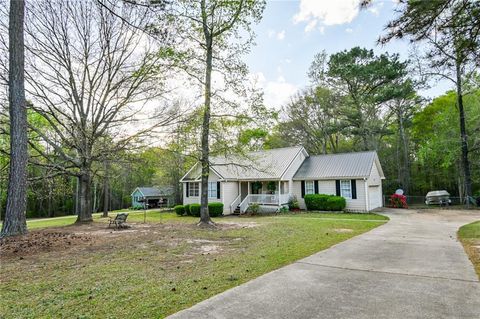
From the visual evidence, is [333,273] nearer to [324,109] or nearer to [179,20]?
[179,20]

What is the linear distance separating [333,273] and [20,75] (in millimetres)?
10211

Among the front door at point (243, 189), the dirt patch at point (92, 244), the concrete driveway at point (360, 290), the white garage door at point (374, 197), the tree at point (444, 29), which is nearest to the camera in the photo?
the concrete driveway at point (360, 290)

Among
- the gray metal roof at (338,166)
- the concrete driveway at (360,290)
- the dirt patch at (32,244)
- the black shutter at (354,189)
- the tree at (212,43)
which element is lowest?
the concrete driveway at (360,290)

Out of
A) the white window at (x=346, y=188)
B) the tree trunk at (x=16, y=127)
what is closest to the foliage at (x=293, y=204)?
the white window at (x=346, y=188)

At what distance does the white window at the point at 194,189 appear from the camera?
76.0ft

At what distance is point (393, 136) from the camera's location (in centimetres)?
3127

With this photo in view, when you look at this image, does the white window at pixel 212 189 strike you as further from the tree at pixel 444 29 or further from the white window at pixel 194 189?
the tree at pixel 444 29

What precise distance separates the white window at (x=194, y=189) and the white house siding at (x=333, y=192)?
7.99 meters

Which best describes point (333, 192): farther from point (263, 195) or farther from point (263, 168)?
point (263, 168)

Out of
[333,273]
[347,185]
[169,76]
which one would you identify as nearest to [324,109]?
[347,185]

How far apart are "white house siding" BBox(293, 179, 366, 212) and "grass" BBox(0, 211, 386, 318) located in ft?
34.7

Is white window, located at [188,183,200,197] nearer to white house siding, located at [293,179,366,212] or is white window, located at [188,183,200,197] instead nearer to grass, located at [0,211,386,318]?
white house siding, located at [293,179,366,212]

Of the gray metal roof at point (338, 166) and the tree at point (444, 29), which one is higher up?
the tree at point (444, 29)

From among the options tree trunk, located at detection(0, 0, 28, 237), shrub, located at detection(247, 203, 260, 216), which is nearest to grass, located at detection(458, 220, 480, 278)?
tree trunk, located at detection(0, 0, 28, 237)
